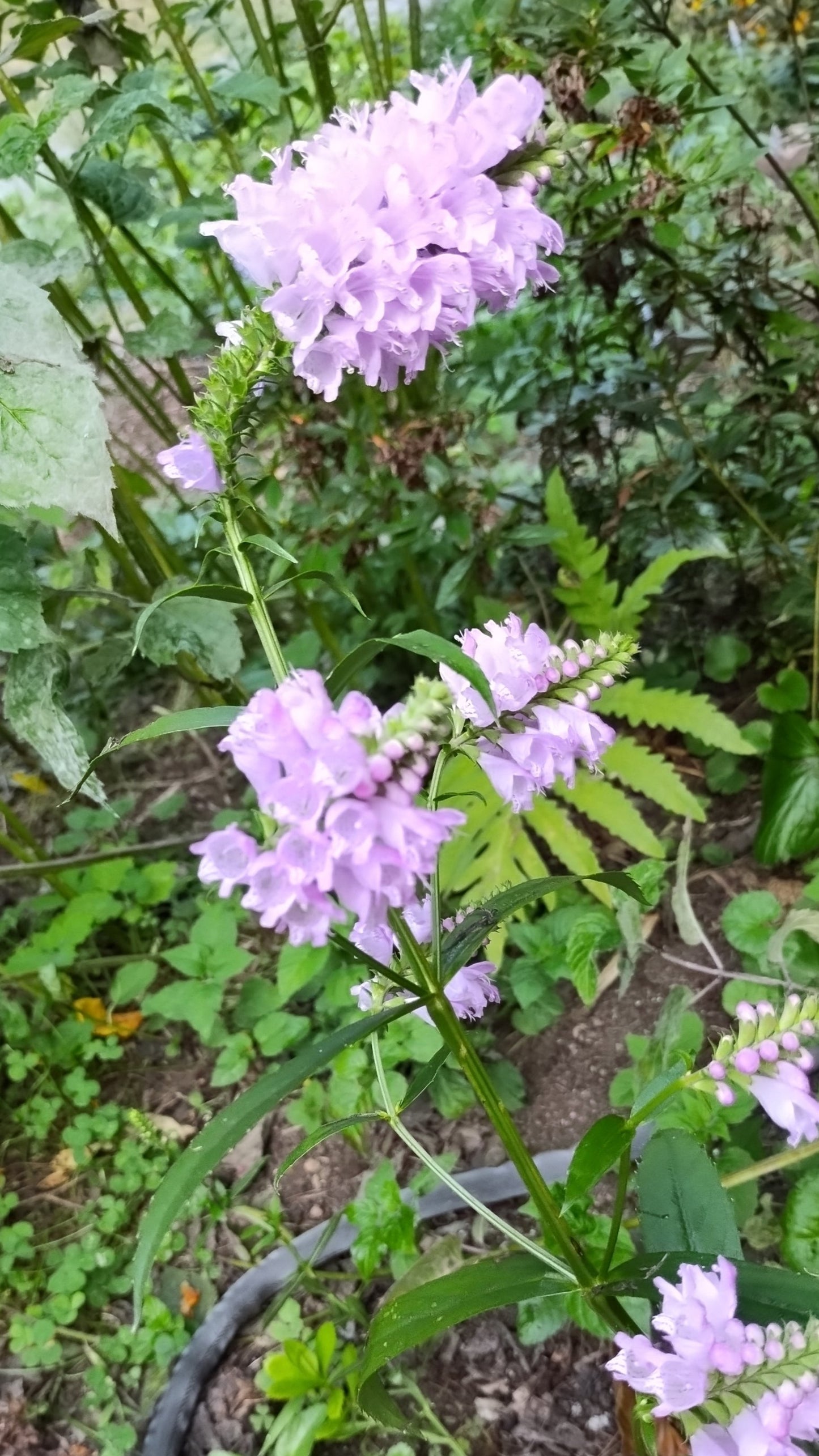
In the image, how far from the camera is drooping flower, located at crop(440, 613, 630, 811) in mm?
534

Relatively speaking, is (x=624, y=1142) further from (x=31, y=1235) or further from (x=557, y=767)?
(x=31, y=1235)

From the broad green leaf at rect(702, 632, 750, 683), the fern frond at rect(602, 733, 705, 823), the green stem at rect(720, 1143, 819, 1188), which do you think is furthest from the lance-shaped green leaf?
the broad green leaf at rect(702, 632, 750, 683)

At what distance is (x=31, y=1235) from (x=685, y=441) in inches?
53.4

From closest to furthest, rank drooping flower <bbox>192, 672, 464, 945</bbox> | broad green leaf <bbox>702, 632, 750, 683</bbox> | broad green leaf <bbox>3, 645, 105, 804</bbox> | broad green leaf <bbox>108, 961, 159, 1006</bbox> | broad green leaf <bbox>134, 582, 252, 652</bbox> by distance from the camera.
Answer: drooping flower <bbox>192, 672, 464, 945</bbox>, broad green leaf <bbox>134, 582, 252, 652</bbox>, broad green leaf <bbox>3, 645, 105, 804</bbox>, broad green leaf <bbox>108, 961, 159, 1006</bbox>, broad green leaf <bbox>702, 632, 750, 683</bbox>

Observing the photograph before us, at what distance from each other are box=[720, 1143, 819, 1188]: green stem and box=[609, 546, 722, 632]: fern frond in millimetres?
740

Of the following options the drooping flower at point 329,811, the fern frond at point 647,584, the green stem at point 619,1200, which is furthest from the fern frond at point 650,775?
the drooping flower at point 329,811

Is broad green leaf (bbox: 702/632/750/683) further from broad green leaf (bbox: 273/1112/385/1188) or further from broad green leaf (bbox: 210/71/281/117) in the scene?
broad green leaf (bbox: 273/1112/385/1188)

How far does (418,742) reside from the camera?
A: 398mm

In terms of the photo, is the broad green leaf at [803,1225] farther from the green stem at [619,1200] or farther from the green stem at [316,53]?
the green stem at [316,53]

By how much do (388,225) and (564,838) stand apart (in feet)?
2.87

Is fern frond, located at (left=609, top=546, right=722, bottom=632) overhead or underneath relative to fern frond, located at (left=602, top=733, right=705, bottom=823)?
overhead

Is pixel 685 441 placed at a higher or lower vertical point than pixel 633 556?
higher

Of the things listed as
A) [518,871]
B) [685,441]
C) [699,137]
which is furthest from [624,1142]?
[699,137]

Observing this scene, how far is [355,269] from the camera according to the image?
54 centimetres
